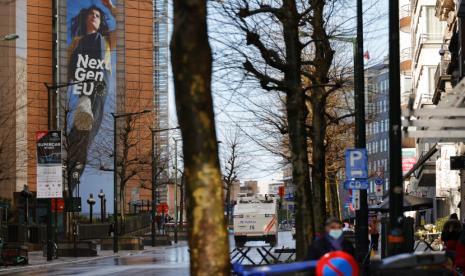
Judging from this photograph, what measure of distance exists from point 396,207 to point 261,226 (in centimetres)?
4464

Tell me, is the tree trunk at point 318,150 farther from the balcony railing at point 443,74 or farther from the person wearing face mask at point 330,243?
the balcony railing at point 443,74

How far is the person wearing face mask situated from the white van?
46.5 meters

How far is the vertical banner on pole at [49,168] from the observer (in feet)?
143

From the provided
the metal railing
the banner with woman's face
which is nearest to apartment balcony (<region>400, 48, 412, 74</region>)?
the metal railing

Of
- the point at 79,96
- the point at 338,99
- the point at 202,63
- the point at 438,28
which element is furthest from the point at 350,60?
the point at 79,96

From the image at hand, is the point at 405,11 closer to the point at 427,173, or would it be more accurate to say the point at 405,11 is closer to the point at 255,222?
the point at 427,173

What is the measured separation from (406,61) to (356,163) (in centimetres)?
7830

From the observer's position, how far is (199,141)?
1050 cm

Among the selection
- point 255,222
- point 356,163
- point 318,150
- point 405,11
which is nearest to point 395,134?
point 356,163

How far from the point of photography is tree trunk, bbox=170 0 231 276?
34.2 feet

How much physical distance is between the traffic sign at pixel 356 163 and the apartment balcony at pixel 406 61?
7483 centimetres

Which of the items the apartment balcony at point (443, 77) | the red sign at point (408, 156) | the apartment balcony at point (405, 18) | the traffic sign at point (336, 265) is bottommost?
the traffic sign at point (336, 265)

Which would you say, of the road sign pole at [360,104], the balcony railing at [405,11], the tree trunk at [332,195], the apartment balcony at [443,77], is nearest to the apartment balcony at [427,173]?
the tree trunk at [332,195]

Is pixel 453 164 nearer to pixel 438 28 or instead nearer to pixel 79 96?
pixel 438 28
